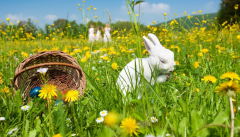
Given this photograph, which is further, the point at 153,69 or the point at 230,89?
the point at 153,69

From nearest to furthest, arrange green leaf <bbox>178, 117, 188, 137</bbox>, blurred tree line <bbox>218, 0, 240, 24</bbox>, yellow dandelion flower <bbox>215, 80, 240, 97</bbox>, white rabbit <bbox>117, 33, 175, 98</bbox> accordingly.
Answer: yellow dandelion flower <bbox>215, 80, 240, 97</bbox>, green leaf <bbox>178, 117, 188, 137</bbox>, white rabbit <bbox>117, 33, 175, 98</bbox>, blurred tree line <bbox>218, 0, 240, 24</bbox>

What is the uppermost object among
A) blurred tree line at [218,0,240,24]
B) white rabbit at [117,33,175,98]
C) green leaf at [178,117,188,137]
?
blurred tree line at [218,0,240,24]

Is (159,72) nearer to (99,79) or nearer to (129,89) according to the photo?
(129,89)

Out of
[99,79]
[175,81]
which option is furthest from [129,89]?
[175,81]

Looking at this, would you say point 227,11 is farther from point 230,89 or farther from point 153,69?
point 230,89

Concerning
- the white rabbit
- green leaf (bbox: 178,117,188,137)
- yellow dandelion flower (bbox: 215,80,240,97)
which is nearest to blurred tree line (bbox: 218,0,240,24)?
the white rabbit

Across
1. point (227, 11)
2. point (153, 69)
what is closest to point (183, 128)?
point (153, 69)

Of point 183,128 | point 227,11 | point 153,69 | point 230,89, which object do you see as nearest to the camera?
point 230,89

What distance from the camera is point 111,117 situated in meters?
0.79

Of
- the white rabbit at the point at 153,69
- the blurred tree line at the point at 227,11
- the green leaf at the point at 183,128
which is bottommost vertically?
the green leaf at the point at 183,128

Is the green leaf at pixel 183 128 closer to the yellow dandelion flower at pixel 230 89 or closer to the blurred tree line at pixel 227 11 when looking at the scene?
the yellow dandelion flower at pixel 230 89

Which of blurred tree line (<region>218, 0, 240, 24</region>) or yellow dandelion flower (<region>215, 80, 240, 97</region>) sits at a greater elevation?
blurred tree line (<region>218, 0, 240, 24</region>)

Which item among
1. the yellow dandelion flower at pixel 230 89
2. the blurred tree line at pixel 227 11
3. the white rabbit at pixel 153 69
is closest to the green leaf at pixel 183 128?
the yellow dandelion flower at pixel 230 89

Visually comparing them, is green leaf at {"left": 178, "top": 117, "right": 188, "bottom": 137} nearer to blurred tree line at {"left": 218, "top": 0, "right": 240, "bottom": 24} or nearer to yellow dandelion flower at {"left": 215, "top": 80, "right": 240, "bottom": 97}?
yellow dandelion flower at {"left": 215, "top": 80, "right": 240, "bottom": 97}
